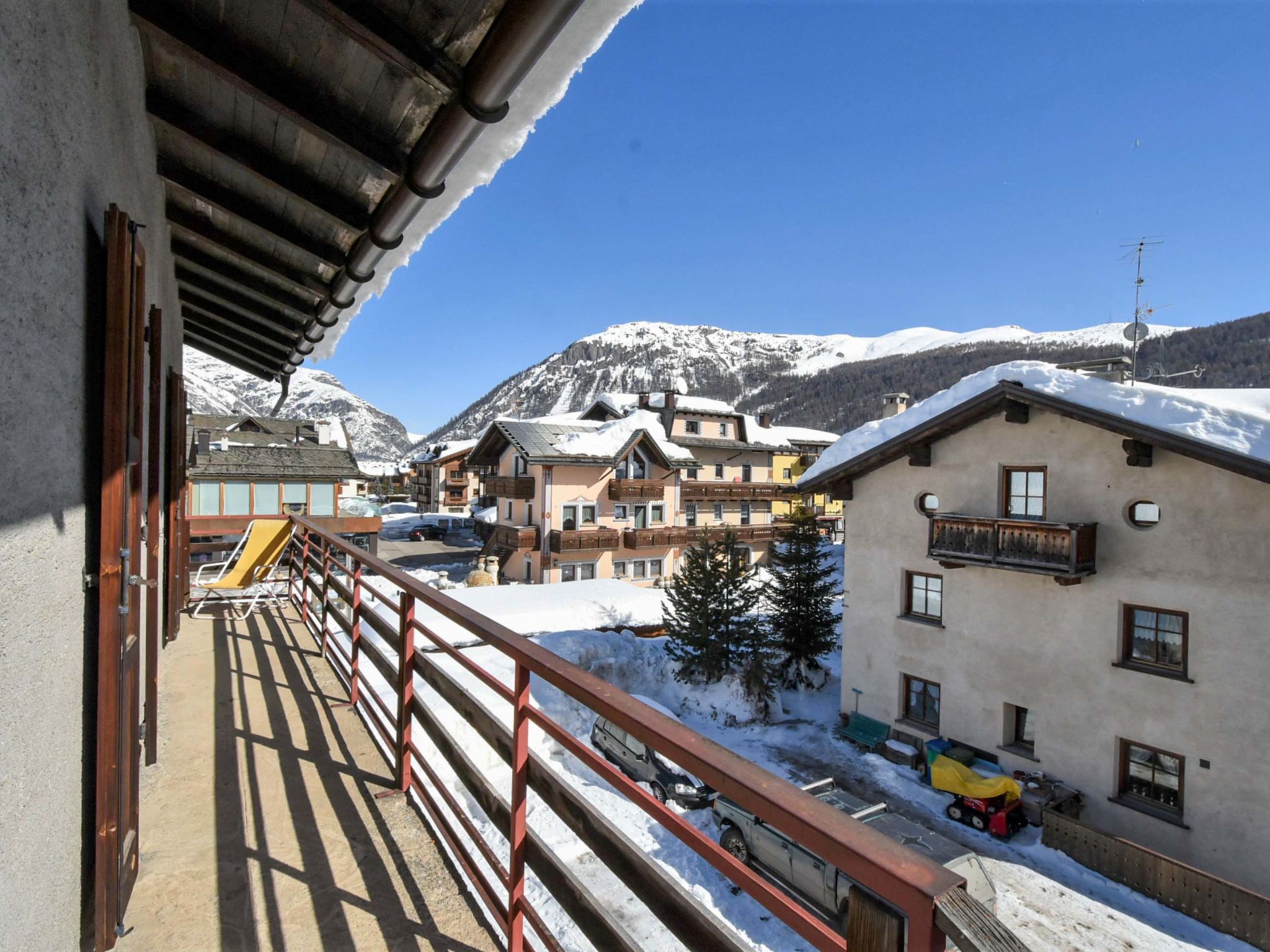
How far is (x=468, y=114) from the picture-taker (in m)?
2.17

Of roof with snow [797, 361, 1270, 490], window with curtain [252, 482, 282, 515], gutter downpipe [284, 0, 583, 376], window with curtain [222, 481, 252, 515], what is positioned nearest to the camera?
gutter downpipe [284, 0, 583, 376]

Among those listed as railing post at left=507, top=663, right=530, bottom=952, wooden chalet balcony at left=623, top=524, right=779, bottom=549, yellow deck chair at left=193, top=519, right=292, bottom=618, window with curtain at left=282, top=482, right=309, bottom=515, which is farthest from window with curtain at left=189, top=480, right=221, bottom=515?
railing post at left=507, top=663, right=530, bottom=952

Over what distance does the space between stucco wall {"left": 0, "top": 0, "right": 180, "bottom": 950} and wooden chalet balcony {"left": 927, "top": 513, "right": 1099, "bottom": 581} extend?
12551 mm

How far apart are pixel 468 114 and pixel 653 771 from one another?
32.6ft

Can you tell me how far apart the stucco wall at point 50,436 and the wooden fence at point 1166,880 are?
12.9 metres

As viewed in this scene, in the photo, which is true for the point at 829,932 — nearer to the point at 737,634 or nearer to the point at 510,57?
the point at 510,57

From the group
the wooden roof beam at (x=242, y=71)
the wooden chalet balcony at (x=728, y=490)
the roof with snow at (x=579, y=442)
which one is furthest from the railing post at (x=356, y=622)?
the wooden chalet balcony at (x=728, y=490)

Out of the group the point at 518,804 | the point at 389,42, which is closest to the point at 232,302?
the point at 389,42

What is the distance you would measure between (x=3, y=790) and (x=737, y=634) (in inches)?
642

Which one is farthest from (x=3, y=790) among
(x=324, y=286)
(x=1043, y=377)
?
(x=1043, y=377)

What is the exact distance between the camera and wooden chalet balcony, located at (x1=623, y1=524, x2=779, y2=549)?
25672 millimetres

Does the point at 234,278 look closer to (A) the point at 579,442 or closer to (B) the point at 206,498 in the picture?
(A) the point at 579,442

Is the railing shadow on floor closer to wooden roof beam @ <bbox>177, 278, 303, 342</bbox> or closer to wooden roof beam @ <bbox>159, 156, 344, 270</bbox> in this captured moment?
wooden roof beam @ <bbox>159, 156, 344, 270</bbox>

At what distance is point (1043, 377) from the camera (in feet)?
38.5
